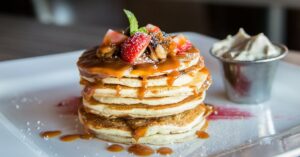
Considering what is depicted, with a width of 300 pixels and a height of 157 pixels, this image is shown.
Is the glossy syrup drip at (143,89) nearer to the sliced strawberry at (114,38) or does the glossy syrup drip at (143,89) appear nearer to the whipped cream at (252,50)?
the sliced strawberry at (114,38)

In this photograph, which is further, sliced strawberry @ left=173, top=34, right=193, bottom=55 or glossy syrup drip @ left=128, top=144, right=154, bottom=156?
sliced strawberry @ left=173, top=34, right=193, bottom=55

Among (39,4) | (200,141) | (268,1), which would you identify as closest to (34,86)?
(200,141)

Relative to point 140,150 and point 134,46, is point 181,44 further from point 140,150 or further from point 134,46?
point 140,150

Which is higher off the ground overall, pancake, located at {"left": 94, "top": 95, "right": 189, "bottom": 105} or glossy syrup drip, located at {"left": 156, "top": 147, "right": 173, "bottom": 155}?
pancake, located at {"left": 94, "top": 95, "right": 189, "bottom": 105}

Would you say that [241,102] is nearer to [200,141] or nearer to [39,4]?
[200,141]

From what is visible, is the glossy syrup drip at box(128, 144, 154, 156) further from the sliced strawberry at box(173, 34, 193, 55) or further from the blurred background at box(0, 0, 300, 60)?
the blurred background at box(0, 0, 300, 60)

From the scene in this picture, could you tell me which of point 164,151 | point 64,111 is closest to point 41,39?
point 64,111

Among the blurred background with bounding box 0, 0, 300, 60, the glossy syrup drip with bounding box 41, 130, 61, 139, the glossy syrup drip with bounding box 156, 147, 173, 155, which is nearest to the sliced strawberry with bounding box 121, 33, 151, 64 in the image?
the glossy syrup drip with bounding box 156, 147, 173, 155
